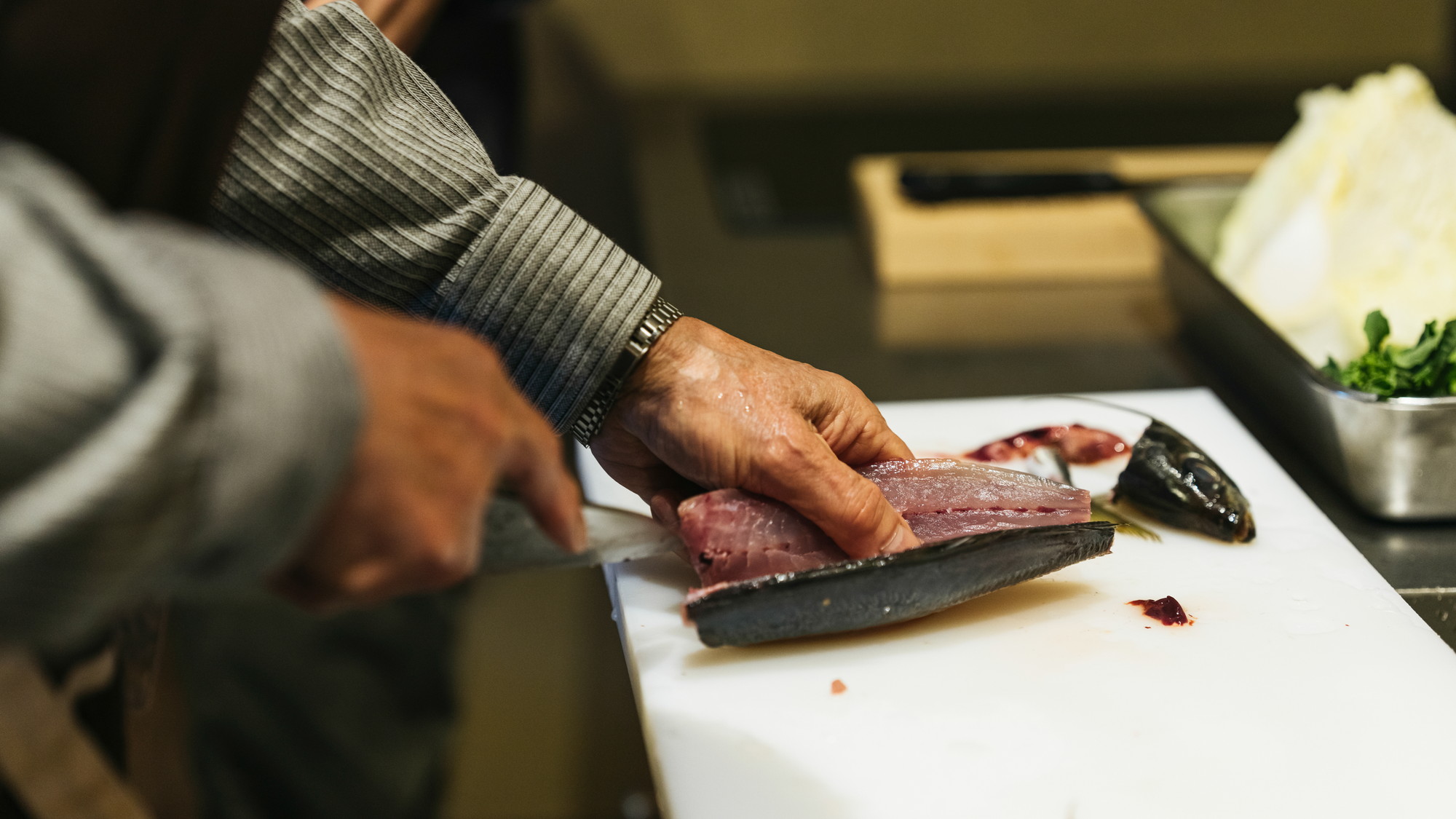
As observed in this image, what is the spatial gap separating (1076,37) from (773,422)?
3.04 m

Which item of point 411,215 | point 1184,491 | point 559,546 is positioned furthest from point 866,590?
point 411,215

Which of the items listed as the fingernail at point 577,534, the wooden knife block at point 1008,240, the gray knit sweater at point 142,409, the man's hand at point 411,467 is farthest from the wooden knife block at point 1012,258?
the gray knit sweater at point 142,409

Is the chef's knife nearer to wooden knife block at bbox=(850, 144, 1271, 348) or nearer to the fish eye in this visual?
the fish eye

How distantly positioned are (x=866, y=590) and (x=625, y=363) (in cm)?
38

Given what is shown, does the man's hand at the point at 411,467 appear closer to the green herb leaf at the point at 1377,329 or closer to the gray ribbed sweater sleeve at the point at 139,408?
the gray ribbed sweater sleeve at the point at 139,408

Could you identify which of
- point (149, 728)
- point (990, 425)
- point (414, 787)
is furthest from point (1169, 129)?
point (149, 728)

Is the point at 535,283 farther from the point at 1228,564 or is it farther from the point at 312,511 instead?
the point at 1228,564

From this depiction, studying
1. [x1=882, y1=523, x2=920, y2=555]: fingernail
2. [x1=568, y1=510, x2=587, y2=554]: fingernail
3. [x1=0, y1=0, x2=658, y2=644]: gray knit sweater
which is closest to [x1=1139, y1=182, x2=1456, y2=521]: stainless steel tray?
[x1=882, y1=523, x2=920, y2=555]: fingernail

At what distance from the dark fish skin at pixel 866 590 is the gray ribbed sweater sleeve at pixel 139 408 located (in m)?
0.52

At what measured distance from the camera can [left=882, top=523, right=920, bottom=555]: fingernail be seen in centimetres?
122

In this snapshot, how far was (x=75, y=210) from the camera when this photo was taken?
0.64m

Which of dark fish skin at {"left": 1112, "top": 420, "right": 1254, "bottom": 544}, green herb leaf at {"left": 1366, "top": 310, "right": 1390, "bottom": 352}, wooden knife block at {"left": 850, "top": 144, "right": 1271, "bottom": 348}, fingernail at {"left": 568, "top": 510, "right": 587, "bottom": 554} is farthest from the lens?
wooden knife block at {"left": 850, "top": 144, "right": 1271, "bottom": 348}

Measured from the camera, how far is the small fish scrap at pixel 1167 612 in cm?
123

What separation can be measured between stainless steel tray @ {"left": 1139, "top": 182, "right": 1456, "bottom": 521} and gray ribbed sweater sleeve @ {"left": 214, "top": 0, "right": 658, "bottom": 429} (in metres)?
0.92
